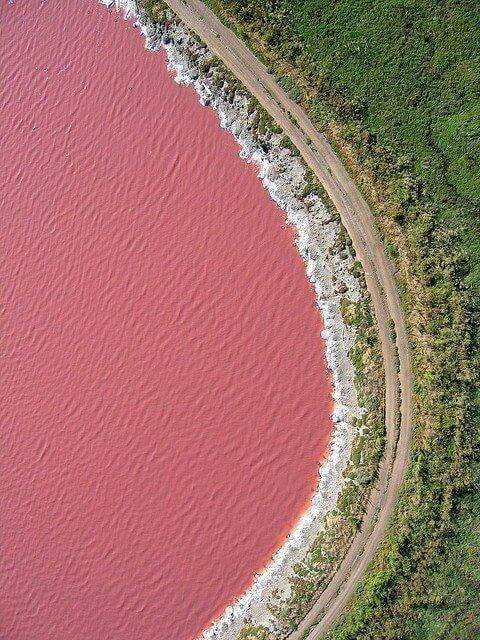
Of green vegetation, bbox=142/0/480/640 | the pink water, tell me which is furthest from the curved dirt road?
the pink water

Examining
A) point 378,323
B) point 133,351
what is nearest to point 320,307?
point 378,323

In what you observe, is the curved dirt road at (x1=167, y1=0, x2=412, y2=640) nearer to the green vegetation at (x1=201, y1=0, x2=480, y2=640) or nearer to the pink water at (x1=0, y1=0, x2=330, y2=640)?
the green vegetation at (x1=201, y1=0, x2=480, y2=640)

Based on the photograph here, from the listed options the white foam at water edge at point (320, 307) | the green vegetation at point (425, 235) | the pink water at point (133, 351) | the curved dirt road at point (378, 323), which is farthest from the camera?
the pink water at point (133, 351)

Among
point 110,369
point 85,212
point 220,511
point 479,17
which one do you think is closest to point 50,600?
point 220,511

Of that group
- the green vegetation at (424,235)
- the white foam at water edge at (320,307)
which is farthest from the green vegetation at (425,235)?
the white foam at water edge at (320,307)

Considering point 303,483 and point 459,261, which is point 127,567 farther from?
point 459,261

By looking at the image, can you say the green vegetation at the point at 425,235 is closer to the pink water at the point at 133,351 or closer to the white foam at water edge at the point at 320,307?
the white foam at water edge at the point at 320,307

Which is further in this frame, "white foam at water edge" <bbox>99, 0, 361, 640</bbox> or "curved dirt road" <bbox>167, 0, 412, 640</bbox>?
"white foam at water edge" <bbox>99, 0, 361, 640</bbox>

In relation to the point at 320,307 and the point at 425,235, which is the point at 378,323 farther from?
the point at 425,235
